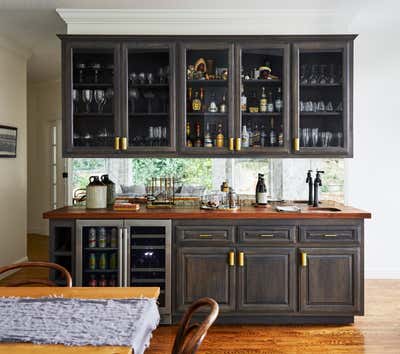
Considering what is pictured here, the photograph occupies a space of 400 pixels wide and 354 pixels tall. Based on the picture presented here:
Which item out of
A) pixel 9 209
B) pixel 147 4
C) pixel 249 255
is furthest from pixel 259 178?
pixel 9 209

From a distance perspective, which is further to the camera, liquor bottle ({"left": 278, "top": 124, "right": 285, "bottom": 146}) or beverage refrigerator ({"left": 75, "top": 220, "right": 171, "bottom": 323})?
liquor bottle ({"left": 278, "top": 124, "right": 285, "bottom": 146})

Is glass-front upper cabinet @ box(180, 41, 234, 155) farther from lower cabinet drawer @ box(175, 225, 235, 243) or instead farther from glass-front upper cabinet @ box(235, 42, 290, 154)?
lower cabinet drawer @ box(175, 225, 235, 243)

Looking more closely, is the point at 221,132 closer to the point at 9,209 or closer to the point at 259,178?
the point at 259,178

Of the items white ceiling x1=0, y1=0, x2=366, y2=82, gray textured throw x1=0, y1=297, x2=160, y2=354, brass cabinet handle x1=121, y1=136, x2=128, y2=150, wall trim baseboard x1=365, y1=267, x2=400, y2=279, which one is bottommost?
wall trim baseboard x1=365, y1=267, x2=400, y2=279

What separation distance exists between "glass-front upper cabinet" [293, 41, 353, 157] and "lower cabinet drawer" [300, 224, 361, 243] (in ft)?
2.56

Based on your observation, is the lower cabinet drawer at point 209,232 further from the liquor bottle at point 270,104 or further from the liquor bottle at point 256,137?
the liquor bottle at point 270,104

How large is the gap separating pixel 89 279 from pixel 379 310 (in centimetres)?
267

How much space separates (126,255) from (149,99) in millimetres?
1496

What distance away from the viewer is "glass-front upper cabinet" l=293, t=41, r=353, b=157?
4113 millimetres

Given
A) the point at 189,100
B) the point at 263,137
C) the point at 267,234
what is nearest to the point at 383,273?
the point at 267,234

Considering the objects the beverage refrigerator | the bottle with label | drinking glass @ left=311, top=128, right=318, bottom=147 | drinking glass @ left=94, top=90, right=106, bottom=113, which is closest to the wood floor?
the beverage refrigerator

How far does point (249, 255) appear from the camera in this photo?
3.70 m

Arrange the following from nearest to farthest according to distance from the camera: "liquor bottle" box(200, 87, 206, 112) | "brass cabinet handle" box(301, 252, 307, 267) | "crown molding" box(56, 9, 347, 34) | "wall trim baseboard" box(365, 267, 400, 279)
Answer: "brass cabinet handle" box(301, 252, 307, 267) < "liquor bottle" box(200, 87, 206, 112) < "crown molding" box(56, 9, 347, 34) < "wall trim baseboard" box(365, 267, 400, 279)

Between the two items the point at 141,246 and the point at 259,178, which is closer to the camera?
the point at 141,246
